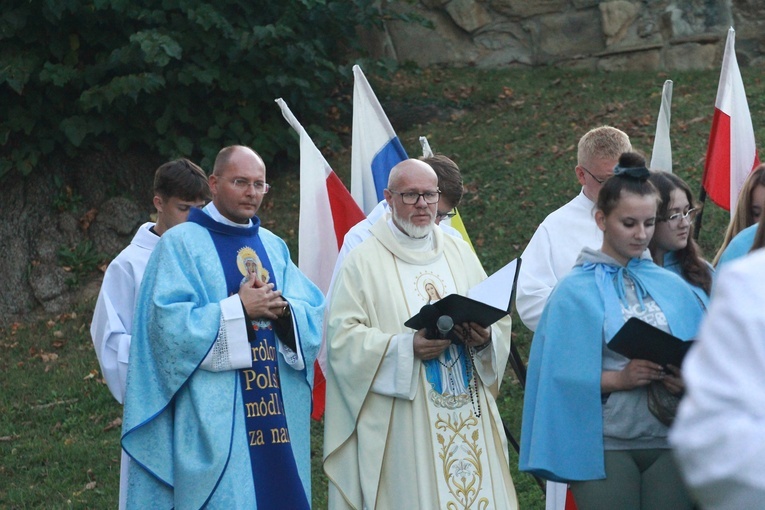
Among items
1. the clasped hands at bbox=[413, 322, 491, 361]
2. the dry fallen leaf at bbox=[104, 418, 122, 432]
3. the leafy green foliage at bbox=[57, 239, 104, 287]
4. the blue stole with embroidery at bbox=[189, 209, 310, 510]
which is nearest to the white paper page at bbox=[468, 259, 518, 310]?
the clasped hands at bbox=[413, 322, 491, 361]

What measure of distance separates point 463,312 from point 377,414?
2.26 ft

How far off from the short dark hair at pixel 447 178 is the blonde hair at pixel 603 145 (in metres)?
0.74

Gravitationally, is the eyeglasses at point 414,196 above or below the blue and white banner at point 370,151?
below

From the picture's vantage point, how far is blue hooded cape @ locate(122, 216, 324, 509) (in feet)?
15.5

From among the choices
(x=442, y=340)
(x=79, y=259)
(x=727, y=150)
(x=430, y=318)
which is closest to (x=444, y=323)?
(x=430, y=318)

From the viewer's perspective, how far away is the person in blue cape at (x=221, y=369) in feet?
15.6

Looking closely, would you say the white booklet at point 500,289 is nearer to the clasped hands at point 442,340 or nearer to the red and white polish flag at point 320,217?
the clasped hands at point 442,340

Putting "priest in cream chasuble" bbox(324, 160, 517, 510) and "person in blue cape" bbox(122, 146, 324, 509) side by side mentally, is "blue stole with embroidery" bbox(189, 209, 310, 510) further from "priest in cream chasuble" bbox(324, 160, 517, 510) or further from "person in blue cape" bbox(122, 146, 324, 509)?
"priest in cream chasuble" bbox(324, 160, 517, 510)

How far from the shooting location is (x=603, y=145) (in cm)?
523

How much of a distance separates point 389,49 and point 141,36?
13.9ft

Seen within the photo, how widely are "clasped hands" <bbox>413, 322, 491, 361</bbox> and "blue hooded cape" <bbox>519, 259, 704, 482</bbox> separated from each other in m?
0.65

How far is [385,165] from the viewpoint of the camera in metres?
6.98

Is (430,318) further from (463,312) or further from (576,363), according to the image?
(576,363)

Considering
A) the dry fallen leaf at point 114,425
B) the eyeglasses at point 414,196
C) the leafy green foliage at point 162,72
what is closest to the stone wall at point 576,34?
the leafy green foliage at point 162,72
